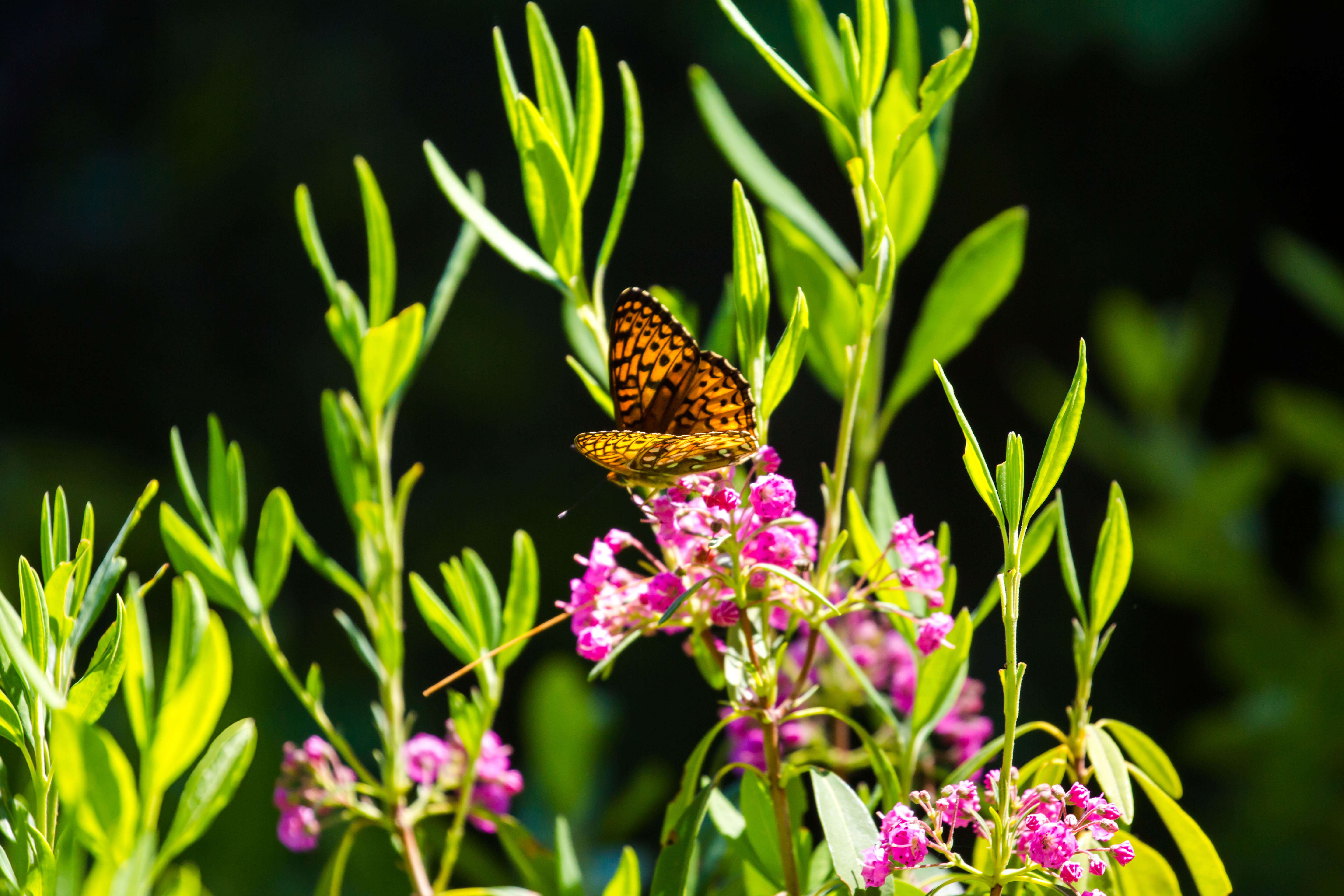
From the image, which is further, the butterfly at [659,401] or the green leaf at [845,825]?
the butterfly at [659,401]

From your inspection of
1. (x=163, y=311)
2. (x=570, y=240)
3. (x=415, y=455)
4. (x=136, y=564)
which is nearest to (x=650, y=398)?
(x=570, y=240)

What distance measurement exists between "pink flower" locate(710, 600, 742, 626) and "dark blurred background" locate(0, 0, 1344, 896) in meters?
1.63

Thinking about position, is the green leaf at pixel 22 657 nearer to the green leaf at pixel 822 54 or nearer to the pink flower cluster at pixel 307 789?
the pink flower cluster at pixel 307 789

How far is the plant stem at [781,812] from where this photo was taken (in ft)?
1.45

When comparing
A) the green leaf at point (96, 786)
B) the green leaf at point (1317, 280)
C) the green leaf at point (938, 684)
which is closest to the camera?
the green leaf at point (96, 786)

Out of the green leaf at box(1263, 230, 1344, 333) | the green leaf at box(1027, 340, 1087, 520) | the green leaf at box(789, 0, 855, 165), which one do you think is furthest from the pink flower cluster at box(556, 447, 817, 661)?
the green leaf at box(1263, 230, 1344, 333)

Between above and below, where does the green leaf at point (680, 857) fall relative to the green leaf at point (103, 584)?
below

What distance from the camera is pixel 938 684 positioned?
0.51 metres

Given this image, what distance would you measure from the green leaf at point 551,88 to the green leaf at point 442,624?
23 cm

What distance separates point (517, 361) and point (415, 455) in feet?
1.18

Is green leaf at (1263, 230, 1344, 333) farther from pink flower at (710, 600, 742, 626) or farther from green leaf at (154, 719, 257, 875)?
green leaf at (154, 719, 257, 875)

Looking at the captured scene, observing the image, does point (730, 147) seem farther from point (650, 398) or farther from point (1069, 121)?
point (1069, 121)

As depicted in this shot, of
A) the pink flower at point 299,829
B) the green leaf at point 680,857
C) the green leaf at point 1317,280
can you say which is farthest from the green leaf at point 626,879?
the green leaf at point 1317,280

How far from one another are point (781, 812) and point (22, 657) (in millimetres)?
286
